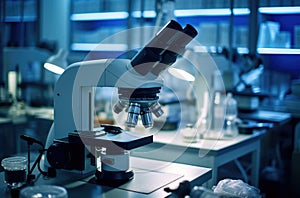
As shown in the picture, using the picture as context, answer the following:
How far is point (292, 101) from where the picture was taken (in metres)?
3.50

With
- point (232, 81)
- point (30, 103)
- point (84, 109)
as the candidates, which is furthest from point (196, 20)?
point (84, 109)

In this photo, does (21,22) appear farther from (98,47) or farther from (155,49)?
(155,49)

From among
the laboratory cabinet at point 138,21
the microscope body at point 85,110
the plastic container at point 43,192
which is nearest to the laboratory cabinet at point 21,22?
the laboratory cabinet at point 138,21

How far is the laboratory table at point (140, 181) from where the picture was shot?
1242mm

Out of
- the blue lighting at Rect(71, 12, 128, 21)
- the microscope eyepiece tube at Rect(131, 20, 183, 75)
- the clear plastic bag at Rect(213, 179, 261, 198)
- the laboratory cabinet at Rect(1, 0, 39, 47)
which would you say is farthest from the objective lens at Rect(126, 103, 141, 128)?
the laboratory cabinet at Rect(1, 0, 39, 47)

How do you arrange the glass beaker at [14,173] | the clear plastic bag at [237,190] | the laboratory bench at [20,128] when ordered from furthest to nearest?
1. the laboratory bench at [20,128]
2. the glass beaker at [14,173]
3. the clear plastic bag at [237,190]

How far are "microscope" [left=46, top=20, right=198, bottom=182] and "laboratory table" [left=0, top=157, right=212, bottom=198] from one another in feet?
0.14

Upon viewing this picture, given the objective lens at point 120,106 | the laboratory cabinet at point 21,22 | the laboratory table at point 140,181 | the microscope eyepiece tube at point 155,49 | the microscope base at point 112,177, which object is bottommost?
the laboratory table at point 140,181

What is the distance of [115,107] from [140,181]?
26 cm

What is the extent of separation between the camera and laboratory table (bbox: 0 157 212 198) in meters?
1.24

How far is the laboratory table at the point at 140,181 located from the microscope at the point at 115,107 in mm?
42

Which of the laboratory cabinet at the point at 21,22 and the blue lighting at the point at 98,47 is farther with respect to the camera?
the laboratory cabinet at the point at 21,22

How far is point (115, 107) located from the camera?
1434 mm

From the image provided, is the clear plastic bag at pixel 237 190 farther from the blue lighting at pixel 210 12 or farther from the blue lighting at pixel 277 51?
the blue lighting at pixel 210 12
